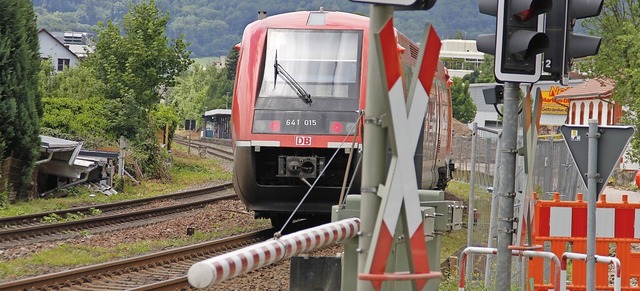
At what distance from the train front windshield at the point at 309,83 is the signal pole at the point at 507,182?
7.33m

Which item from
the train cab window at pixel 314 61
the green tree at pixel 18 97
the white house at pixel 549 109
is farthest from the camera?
the white house at pixel 549 109

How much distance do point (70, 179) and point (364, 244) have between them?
24041 mm

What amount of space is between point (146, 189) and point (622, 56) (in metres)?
17.5

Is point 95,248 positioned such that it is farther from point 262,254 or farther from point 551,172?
point 262,254

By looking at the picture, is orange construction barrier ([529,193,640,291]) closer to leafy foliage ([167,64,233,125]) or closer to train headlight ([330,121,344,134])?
train headlight ([330,121,344,134])

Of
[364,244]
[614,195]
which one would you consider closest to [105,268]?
[364,244]

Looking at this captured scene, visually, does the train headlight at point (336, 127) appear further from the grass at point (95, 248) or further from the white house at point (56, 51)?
the white house at point (56, 51)

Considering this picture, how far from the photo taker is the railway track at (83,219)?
1794cm

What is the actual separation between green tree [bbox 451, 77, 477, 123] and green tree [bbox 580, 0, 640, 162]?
62.9 m

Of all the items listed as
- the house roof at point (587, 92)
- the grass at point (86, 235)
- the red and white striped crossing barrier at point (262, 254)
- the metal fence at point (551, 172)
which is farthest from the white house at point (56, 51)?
the red and white striped crossing barrier at point (262, 254)

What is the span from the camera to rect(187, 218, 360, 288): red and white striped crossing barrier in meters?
5.36

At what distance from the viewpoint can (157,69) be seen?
39781mm

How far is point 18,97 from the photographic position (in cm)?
2677

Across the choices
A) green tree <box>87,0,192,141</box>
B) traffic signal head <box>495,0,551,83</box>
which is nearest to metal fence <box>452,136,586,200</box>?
traffic signal head <box>495,0,551,83</box>
